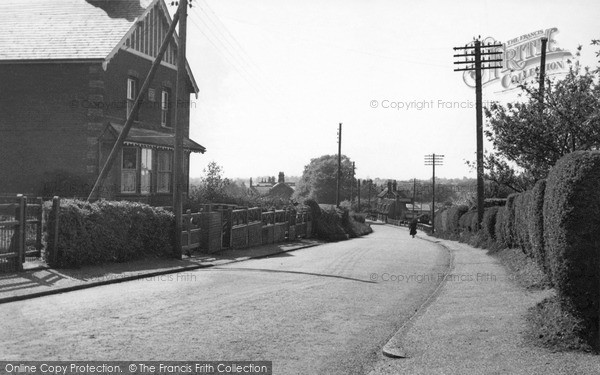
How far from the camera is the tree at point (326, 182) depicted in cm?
12812

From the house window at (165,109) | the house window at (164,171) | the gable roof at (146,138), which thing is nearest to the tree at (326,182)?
the house window at (165,109)

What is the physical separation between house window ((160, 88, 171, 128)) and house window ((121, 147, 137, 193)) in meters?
3.85

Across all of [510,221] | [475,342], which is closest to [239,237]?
[510,221]

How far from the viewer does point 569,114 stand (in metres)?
19.7

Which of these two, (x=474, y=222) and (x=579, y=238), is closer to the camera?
(x=579, y=238)

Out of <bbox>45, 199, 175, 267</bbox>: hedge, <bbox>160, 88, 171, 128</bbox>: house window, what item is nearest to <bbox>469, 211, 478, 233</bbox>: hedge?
<bbox>160, 88, 171, 128</bbox>: house window

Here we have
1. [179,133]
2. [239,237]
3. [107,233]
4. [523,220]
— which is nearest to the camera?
[107,233]

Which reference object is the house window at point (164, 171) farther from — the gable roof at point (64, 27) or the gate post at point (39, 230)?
the gate post at point (39, 230)

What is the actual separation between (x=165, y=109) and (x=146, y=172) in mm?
4318

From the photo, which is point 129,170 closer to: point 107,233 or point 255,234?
point 255,234

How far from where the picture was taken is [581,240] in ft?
23.4

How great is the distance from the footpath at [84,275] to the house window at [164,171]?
1029 centimetres

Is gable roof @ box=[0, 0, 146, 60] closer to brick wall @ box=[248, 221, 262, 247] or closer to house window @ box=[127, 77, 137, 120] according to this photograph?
house window @ box=[127, 77, 137, 120]

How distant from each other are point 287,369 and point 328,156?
131 m
